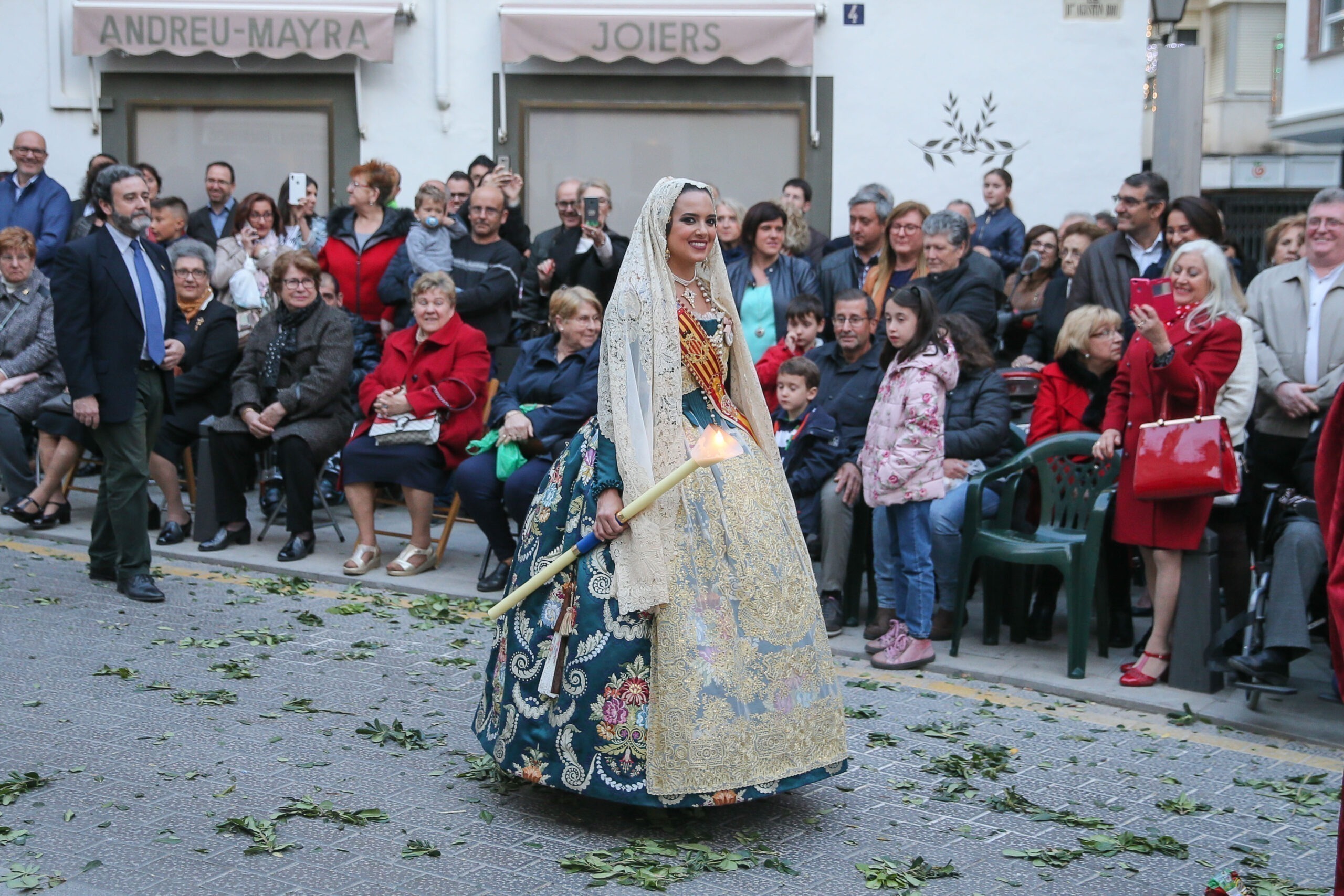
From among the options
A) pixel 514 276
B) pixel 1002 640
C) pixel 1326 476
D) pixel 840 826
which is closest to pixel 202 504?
pixel 514 276

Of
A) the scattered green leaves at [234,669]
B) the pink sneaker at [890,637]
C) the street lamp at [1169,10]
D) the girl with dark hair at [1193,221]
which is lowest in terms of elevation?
the scattered green leaves at [234,669]

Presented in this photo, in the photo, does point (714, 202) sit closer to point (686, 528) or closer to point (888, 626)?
point (686, 528)

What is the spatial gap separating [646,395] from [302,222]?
759 centimetres

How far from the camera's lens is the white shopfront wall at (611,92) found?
12.2m

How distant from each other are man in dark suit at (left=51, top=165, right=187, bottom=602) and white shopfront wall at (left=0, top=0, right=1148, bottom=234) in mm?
5084

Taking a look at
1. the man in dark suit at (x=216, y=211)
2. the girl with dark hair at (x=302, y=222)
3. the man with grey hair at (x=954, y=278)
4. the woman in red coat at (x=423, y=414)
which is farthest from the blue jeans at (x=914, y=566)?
the man in dark suit at (x=216, y=211)

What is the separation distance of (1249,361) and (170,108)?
385 inches

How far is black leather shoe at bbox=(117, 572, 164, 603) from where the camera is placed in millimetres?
7664

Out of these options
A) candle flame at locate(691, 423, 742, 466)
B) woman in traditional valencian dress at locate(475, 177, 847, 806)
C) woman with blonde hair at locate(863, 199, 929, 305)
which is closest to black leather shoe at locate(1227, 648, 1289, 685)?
woman in traditional valencian dress at locate(475, 177, 847, 806)

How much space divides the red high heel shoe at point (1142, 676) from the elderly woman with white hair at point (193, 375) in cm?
600

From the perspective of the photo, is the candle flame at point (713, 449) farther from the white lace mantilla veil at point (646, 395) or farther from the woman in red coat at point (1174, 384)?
the woman in red coat at point (1174, 384)

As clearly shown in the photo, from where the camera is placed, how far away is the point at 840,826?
185 inches

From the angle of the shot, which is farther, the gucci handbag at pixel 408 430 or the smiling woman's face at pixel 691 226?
A: the gucci handbag at pixel 408 430

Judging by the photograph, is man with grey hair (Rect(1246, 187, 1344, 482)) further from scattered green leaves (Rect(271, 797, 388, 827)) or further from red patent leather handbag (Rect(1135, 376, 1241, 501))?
scattered green leaves (Rect(271, 797, 388, 827))
